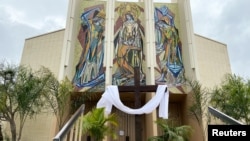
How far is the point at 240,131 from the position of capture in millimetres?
2396

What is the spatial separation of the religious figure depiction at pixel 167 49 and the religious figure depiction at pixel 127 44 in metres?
0.89

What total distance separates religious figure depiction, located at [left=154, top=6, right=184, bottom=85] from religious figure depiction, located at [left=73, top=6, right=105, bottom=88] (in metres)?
2.85

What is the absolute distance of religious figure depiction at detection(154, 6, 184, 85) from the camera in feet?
42.0

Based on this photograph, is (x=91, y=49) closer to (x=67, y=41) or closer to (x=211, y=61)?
(x=67, y=41)

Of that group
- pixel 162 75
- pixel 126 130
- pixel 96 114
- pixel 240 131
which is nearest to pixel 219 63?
pixel 162 75

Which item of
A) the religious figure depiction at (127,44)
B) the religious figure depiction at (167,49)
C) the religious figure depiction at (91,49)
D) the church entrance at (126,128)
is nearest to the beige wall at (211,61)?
the religious figure depiction at (167,49)

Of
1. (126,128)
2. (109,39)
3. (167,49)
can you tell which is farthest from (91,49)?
(126,128)

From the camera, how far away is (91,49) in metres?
13.2

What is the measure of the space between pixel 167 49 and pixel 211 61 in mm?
2639

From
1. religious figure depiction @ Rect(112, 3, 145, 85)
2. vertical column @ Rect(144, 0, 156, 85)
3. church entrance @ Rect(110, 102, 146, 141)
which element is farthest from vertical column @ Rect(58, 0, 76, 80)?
vertical column @ Rect(144, 0, 156, 85)

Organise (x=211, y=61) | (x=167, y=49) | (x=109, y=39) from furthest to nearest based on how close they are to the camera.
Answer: (x=211, y=61) → (x=167, y=49) → (x=109, y=39)

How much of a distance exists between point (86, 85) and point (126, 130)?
9.80ft

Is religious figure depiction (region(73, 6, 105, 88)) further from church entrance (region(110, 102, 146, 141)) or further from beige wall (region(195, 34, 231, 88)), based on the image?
beige wall (region(195, 34, 231, 88))

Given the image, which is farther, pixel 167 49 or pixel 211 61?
pixel 211 61
